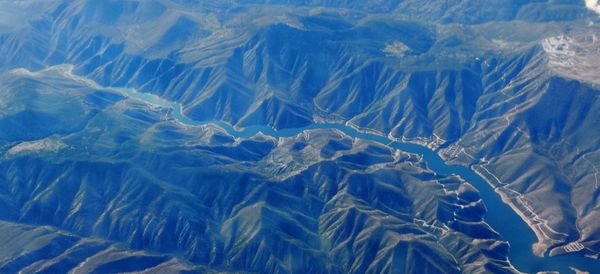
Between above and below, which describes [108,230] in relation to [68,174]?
below

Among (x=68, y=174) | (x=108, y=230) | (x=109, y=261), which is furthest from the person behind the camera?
(x=68, y=174)

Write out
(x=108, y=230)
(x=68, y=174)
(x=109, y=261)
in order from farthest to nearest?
(x=68, y=174) < (x=108, y=230) < (x=109, y=261)

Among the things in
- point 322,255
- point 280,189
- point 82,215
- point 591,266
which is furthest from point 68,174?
point 591,266

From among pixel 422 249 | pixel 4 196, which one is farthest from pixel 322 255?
pixel 4 196

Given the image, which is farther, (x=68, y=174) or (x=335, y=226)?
(x=68, y=174)

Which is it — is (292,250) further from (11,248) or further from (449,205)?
(11,248)

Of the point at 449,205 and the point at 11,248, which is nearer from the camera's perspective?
the point at 11,248

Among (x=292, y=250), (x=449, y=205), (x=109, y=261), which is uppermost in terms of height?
(x=109, y=261)

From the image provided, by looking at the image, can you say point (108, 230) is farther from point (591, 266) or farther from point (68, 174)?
point (591, 266)

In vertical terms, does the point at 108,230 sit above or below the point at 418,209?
above
